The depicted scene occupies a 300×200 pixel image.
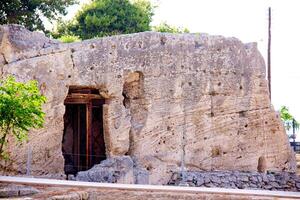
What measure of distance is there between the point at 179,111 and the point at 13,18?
11.6 meters

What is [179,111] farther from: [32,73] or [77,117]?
[32,73]

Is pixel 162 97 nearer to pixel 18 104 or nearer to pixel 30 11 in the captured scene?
pixel 18 104

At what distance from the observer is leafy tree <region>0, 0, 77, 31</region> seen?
28078mm

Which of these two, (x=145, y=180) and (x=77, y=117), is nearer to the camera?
(x=145, y=180)

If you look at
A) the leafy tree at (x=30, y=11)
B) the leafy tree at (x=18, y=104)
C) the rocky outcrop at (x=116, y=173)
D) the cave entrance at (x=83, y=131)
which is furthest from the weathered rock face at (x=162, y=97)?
the leafy tree at (x=30, y=11)

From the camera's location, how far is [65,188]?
34.6 feet

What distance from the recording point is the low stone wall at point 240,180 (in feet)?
63.8

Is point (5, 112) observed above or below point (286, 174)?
above

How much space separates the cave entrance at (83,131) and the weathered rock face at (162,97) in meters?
1.11

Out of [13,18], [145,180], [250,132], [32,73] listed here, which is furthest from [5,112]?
[13,18]

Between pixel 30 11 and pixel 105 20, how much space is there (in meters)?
3.93

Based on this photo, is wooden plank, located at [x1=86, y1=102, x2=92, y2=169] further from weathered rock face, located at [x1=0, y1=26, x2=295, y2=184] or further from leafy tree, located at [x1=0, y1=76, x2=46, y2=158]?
leafy tree, located at [x1=0, y1=76, x2=46, y2=158]

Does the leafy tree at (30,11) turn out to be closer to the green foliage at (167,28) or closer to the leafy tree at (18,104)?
Result: the green foliage at (167,28)

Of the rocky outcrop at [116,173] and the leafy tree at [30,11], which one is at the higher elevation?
the leafy tree at [30,11]
